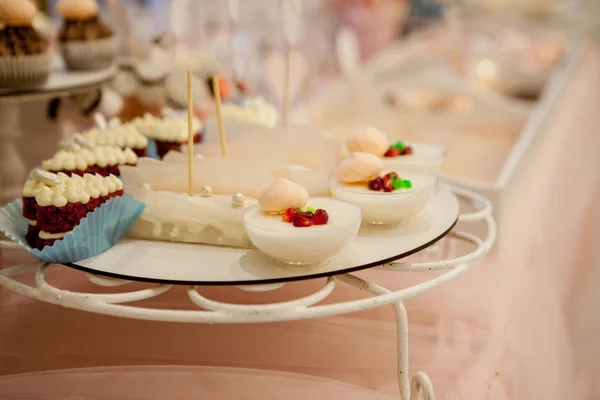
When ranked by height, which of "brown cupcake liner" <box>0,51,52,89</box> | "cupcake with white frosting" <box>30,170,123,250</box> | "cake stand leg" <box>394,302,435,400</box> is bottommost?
"cake stand leg" <box>394,302,435,400</box>

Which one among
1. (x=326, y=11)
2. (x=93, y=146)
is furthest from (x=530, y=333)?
(x=326, y=11)

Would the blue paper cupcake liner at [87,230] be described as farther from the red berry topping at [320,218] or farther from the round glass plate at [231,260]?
the red berry topping at [320,218]

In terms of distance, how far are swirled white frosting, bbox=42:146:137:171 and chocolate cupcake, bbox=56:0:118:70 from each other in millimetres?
685

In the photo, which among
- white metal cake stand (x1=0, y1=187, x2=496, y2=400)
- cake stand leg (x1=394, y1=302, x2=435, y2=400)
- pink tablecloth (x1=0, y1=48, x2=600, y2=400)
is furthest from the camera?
pink tablecloth (x1=0, y1=48, x2=600, y2=400)

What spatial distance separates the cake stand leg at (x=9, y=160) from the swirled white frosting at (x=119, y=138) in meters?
0.57

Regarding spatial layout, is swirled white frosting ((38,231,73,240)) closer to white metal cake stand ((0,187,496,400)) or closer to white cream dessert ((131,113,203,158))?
white metal cake stand ((0,187,496,400))

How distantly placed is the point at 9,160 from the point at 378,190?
1.17 meters

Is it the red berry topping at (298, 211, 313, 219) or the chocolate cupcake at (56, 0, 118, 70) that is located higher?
the chocolate cupcake at (56, 0, 118, 70)

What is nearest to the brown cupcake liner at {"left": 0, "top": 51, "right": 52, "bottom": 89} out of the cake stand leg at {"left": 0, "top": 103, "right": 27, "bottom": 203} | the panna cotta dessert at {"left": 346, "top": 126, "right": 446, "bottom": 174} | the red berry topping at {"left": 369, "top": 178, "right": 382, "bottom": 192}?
the cake stand leg at {"left": 0, "top": 103, "right": 27, "bottom": 203}

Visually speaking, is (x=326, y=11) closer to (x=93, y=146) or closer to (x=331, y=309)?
(x=93, y=146)

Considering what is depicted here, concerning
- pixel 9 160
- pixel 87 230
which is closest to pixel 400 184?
pixel 87 230

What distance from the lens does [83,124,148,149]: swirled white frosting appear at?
126 cm

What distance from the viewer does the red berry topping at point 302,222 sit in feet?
2.92

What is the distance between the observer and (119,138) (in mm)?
1265
